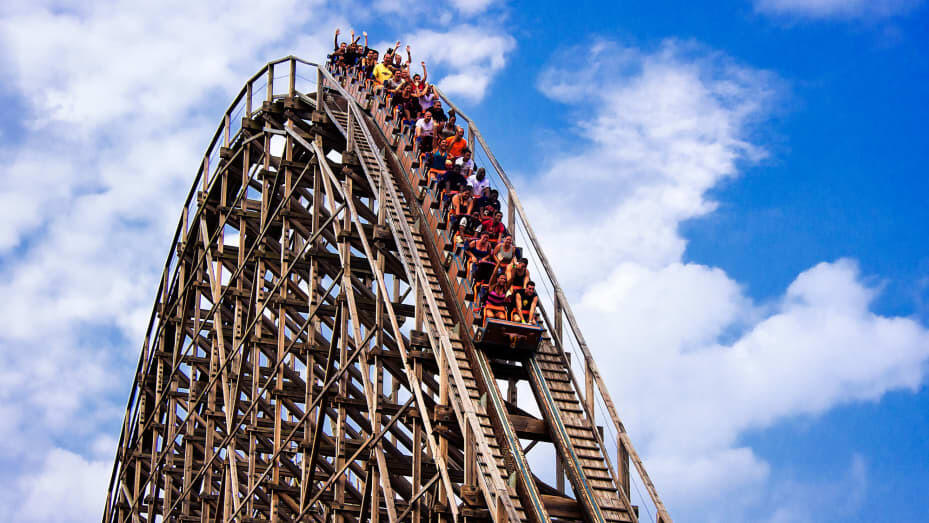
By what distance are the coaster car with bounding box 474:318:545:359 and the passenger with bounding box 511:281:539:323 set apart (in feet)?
0.50

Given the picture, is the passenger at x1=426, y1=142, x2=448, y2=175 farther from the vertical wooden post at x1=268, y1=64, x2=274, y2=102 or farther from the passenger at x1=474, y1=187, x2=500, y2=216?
the vertical wooden post at x1=268, y1=64, x2=274, y2=102

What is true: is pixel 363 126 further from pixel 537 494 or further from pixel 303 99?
pixel 537 494

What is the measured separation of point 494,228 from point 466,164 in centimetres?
145

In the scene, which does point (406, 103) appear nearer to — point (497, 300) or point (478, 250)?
point (478, 250)

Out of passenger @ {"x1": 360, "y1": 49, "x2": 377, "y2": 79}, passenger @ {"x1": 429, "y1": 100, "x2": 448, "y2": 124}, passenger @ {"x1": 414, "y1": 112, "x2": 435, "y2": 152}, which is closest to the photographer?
passenger @ {"x1": 414, "y1": 112, "x2": 435, "y2": 152}

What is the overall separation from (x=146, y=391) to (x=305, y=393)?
8773 millimetres

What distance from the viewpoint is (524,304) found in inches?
588

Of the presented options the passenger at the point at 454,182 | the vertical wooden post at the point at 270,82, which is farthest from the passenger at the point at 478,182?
the vertical wooden post at the point at 270,82

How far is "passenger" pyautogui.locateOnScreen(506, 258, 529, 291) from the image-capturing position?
48.8 feet

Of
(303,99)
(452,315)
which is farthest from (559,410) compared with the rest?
(303,99)

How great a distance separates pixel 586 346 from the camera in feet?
49.2

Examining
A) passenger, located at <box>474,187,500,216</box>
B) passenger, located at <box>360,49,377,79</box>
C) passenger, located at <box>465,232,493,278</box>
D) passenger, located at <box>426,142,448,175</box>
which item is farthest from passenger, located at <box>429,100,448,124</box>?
passenger, located at <box>465,232,493,278</box>

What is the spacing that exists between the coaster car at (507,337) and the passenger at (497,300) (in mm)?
123

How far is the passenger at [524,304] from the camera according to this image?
14852mm
